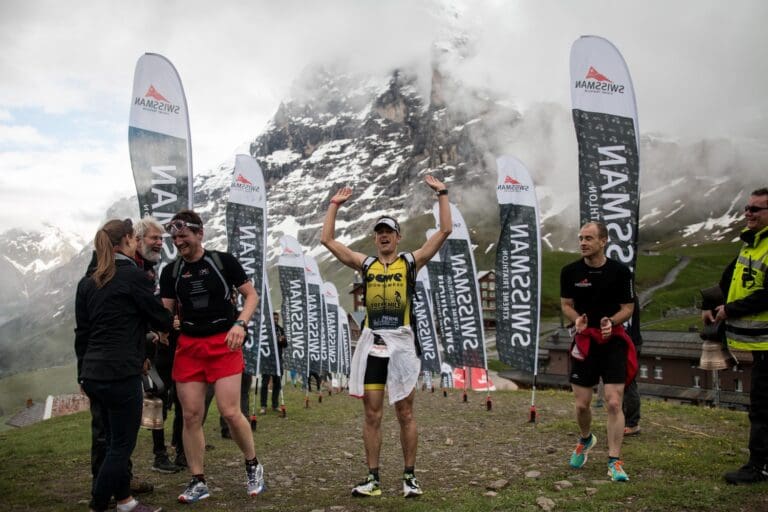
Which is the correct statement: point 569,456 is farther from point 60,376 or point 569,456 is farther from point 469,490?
point 60,376

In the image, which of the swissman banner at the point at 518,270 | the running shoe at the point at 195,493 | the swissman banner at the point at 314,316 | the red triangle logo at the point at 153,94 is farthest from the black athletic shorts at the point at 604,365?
the swissman banner at the point at 314,316

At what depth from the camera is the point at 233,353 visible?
5648 millimetres

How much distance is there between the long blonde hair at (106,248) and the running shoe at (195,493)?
2.23 m

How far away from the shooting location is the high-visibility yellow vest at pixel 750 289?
552cm

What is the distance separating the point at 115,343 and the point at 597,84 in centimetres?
833

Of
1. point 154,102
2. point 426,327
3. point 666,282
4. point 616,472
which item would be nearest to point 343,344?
point 426,327

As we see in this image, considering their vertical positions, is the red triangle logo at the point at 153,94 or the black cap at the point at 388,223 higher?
the red triangle logo at the point at 153,94

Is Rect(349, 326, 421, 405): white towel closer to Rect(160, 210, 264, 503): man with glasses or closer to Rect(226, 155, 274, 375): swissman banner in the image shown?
Rect(160, 210, 264, 503): man with glasses

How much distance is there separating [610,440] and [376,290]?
3.04 m

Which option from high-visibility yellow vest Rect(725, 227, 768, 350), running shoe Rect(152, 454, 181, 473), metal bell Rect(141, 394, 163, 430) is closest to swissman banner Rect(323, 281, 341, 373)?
running shoe Rect(152, 454, 181, 473)

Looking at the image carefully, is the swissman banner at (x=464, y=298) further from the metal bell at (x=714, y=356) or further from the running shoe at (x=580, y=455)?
the metal bell at (x=714, y=356)

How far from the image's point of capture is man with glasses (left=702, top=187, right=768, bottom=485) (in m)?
5.47

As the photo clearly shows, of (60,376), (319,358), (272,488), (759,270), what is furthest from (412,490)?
(60,376)

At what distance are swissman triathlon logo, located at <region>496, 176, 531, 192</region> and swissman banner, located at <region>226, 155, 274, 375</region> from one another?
5.99 metres
